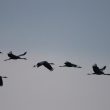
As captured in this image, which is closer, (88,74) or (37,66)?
(37,66)

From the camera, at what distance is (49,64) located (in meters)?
35.8

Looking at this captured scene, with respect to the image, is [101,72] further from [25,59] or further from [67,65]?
[25,59]

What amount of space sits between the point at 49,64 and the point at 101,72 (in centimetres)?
345

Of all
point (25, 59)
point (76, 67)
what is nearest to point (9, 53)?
point (25, 59)

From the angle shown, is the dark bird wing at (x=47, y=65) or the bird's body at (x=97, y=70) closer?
the bird's body at (x=97, y=70)

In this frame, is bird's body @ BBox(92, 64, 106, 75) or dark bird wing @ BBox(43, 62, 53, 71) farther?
dark bird wing @ BBox(43, 62, 53, 71)

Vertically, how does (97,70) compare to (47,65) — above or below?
below

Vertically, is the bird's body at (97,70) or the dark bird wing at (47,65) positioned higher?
the dark bird wing at (47,65)

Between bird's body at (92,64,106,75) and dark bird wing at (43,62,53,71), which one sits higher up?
dark bird wing at (43,62,53,71)

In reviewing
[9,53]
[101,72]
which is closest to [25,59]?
[9,53]

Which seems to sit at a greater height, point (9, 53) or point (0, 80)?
point (9, 53)

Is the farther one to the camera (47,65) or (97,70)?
(47,65)

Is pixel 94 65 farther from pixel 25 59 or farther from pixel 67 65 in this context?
pixel 25 59

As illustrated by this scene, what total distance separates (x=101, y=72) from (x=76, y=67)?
194 centimetres
